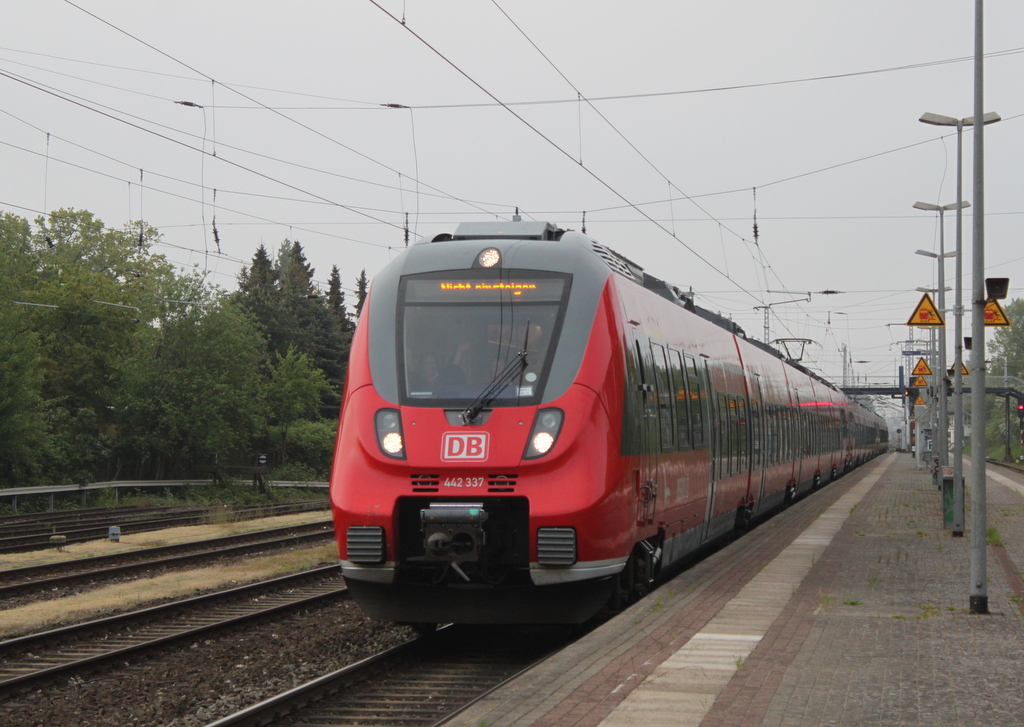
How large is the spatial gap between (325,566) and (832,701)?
1112 cm

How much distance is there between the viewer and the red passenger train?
30.0ft

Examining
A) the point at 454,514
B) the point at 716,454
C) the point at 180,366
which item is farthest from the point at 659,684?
the point at 180,366

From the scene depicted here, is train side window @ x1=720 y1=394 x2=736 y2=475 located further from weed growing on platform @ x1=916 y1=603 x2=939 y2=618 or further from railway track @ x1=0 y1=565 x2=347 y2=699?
railway track @ x1=0 y1=565 x2=347 y2=699

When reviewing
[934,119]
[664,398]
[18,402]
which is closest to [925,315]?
[934,119]

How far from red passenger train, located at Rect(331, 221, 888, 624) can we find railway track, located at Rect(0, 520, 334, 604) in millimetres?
6825

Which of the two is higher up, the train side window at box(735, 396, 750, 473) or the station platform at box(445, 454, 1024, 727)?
the train side window at box(735, 396, 750, 473)

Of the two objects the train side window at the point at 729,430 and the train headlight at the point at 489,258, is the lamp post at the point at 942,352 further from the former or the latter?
the train headlight at the point at 489,258

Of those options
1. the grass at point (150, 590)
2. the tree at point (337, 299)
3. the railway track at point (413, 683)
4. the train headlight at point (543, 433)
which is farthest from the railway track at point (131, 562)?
the tree at point (337, 299)

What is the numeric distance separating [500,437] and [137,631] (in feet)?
15.3

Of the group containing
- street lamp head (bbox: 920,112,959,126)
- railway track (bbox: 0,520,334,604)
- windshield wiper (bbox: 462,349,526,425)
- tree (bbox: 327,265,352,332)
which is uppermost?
tree (bbox: 327,265,352,332)

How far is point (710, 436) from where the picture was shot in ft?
48.6

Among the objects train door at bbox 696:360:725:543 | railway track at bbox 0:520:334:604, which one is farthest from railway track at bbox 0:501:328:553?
train door at bbox 696:360:725:543

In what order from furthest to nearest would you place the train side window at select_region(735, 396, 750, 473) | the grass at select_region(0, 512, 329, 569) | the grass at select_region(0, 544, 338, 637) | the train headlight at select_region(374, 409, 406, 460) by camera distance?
1. the grass at select_region(0, 512, 329, 569)
2. the train side window at select_region(735, 396, 750, 473)
3. the grass at select_region(0, 544, 338, 637)
4. the train headlight at select_region(374, 409, 406, 460)

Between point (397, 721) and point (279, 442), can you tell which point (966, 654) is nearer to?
point (397, 721)
